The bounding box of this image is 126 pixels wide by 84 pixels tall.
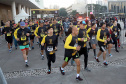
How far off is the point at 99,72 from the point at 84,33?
1596 millimetres

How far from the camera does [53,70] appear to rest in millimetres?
5879

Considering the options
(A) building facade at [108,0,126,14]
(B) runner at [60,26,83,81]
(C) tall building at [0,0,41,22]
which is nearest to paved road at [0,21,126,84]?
(B) runner at [60,26,83,81]

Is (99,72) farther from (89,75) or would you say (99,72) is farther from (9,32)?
(9,32)

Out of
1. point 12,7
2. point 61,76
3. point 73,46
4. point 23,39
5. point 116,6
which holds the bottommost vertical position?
point 61,76

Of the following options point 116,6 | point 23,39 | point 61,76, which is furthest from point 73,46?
point 116,6

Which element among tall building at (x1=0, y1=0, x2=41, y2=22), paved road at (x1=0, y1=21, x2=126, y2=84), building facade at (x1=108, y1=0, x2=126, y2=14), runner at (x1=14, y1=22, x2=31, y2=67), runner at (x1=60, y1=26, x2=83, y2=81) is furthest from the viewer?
building facade at (x1=108, y1=0, x2=126, y2=14)

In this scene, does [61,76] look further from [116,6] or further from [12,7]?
[116,6]

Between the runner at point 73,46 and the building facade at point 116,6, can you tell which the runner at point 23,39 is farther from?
the building facade at point 116,6

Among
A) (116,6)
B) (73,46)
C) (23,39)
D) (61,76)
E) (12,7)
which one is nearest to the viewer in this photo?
(73,46)

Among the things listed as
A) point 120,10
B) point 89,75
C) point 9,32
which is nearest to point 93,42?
point 89,75

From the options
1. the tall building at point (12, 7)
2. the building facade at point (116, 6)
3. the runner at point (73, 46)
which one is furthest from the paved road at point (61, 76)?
the building facade at point (116, 6)

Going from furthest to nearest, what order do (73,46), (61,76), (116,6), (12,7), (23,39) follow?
(116,6), (12,7), (23,39), (61,76), (73,46)

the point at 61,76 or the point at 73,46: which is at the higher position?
the point at 73,46

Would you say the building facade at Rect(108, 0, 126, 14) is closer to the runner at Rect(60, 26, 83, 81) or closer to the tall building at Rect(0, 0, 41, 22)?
the tall building at Rect(0, 0, 41, 22)
